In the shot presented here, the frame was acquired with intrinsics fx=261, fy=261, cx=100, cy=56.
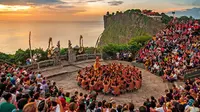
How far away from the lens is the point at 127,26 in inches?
2936

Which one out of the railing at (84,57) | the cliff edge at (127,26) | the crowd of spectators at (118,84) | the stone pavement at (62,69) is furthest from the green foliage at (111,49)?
the cliff edge at (127,26)

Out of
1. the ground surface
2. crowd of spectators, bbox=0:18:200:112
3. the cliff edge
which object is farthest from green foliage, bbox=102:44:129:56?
the cliff edge

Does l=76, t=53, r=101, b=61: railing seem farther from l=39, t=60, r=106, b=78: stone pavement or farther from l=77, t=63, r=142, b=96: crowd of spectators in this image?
l=77, t=63, r=142, b=96: crowd of spectators

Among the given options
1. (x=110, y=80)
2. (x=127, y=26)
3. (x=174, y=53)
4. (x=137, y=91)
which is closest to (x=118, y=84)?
(x=110, y=80)

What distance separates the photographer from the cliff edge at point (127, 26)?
60.5 m

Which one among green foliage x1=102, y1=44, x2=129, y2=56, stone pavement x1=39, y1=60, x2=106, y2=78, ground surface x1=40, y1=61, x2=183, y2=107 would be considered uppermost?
green foliage x1=102, y1=44, x2=129, y2=56

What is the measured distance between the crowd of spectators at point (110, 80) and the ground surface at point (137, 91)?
0.43m

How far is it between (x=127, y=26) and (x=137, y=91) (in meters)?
56.0

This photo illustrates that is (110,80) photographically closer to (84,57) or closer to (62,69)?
(62,69)

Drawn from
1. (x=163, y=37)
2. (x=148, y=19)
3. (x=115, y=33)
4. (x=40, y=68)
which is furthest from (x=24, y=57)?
(x=115, y=33)

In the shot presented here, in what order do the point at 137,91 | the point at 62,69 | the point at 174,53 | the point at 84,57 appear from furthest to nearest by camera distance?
the point at 84,57 < the point at 174,53 < the point at 62,69 < the point at 137,91

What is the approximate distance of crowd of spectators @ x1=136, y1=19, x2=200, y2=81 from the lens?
74.5 ft

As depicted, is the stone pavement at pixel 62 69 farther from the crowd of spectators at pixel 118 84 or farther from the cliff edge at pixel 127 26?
the cliff edge at pixel 127 26

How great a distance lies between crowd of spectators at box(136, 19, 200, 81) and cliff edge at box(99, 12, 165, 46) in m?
24.0
